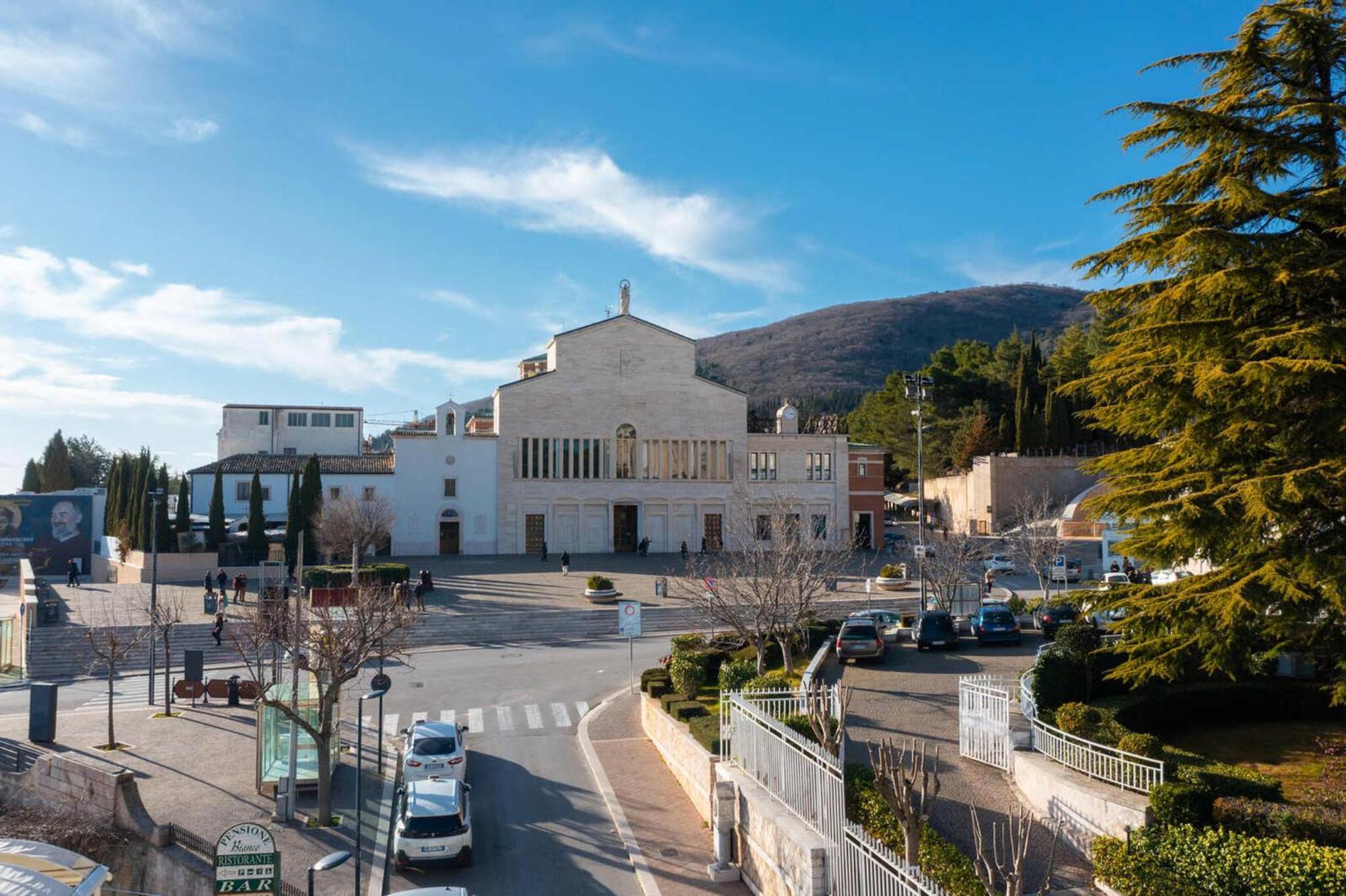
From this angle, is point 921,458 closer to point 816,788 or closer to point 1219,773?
point 1219,773

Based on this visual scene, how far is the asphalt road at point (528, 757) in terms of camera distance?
14.5m

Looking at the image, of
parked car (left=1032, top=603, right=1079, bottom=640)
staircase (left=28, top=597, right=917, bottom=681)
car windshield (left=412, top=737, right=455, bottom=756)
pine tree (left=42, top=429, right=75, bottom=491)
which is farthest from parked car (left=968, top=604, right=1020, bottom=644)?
pine tree (left=42, top=429, right=75, bottom=491)

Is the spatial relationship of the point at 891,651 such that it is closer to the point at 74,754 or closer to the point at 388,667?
the point at 388,667

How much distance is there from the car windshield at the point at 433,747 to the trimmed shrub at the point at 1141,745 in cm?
1193

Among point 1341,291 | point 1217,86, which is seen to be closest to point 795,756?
point 1341,291

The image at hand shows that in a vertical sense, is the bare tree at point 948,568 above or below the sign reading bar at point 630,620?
above

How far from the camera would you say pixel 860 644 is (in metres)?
25.7

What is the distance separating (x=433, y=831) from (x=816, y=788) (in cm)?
634

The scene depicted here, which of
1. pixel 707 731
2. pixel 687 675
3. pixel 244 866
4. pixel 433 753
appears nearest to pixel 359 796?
pixel 244 866

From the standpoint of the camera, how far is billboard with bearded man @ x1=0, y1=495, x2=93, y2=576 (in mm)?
51719

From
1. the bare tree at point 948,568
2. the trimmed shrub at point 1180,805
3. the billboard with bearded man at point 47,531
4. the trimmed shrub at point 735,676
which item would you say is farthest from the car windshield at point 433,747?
the billboard with bearded man at point 47,531

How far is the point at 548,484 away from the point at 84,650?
30388mm

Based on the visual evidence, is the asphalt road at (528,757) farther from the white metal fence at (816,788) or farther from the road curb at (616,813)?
the white metal fence at (816,788)

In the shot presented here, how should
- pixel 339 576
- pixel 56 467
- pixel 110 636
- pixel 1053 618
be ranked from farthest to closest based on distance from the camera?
pixel 56 467 → pixel 339 576 → pixel 1053 618 → pixel 110 636
